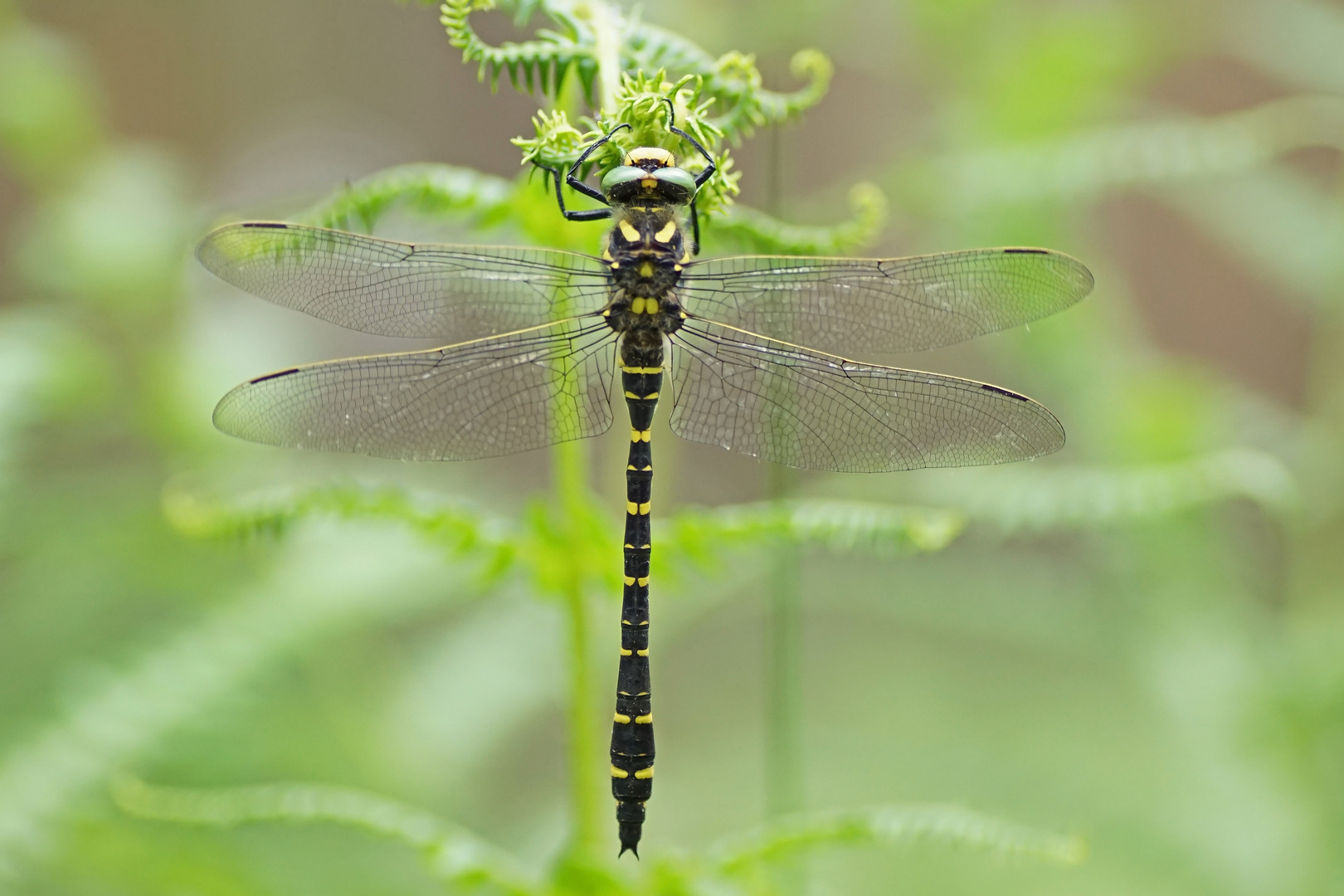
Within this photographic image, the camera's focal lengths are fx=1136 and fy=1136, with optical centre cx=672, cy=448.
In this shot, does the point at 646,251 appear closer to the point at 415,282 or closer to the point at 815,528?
the point at 415,282

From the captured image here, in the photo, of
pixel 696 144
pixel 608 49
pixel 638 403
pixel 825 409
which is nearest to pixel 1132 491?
pixel 825 409

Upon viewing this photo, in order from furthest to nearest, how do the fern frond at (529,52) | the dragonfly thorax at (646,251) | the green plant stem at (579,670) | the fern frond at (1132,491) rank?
1. the fern frond at (1132,491)
2. the dragonfly thorax at (646,251)
3. the green plant stem at (579,670)
4. the fern frond at (529,52)

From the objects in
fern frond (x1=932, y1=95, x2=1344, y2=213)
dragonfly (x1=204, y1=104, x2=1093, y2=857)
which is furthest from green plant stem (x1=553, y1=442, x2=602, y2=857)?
fern frond (x1=932, y1=95, x2=1344, y2=213)

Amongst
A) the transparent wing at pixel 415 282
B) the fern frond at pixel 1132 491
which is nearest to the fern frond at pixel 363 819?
the transparent wing at pixel 415 282

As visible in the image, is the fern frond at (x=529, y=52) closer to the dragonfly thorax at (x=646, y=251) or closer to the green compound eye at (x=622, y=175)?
the green compound eye at (x=622, y=175)

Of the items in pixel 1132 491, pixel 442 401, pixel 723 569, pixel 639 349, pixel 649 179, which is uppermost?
pixel 649 179

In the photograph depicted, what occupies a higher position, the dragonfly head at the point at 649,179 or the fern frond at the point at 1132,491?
the dragonfly head at the point at 649,179
